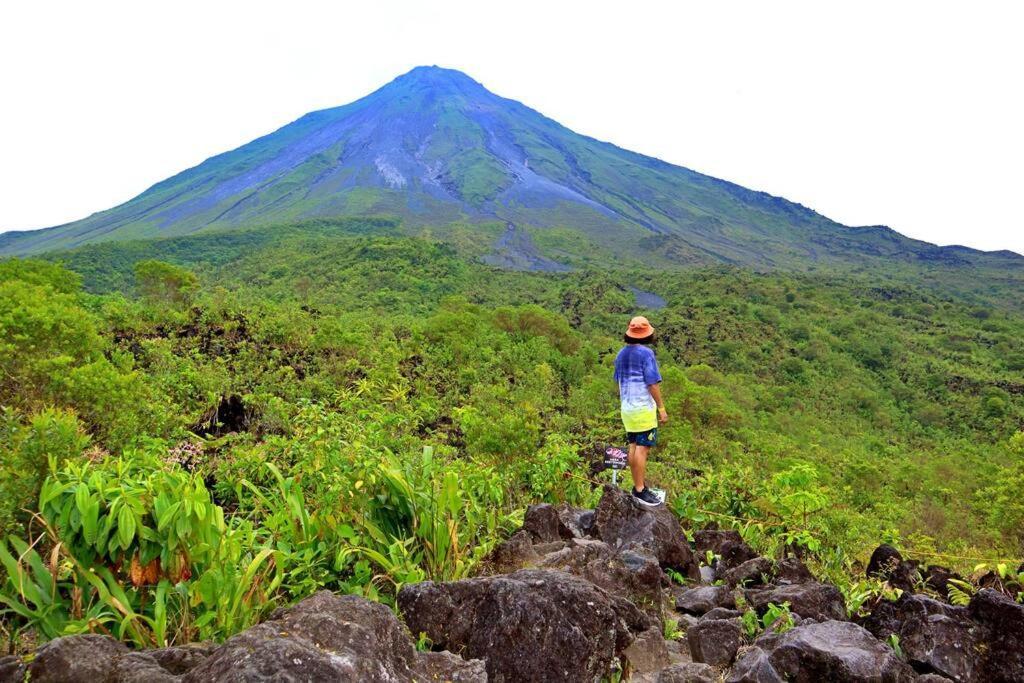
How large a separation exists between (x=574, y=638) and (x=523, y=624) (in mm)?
231

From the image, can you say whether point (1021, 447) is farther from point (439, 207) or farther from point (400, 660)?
point (439, 207)

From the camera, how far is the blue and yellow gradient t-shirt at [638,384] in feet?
17.7

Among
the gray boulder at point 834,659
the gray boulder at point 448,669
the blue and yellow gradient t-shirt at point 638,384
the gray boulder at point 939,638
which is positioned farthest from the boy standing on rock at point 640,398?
the gray boulder at point 448,669

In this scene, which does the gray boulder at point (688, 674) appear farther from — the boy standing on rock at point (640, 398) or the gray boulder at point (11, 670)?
the boy standing on rock at point (640, 398)

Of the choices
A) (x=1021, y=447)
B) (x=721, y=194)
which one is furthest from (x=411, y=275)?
(x=721, y=194)

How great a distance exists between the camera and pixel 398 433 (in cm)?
870

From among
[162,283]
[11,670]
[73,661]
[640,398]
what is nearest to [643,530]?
[640,398]

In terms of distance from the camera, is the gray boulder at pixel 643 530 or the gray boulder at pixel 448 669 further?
the gray boulder at pixel 643 530

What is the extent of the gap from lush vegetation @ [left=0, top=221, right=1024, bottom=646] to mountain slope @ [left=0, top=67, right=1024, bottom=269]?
32.0 metres

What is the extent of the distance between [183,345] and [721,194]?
117 meters

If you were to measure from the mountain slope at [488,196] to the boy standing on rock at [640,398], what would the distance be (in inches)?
2127

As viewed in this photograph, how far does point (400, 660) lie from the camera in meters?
2.14


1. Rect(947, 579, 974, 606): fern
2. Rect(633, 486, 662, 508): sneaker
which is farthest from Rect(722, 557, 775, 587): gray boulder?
Rect(947, 579, 974, 606): fern

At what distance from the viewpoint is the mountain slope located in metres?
77.6
